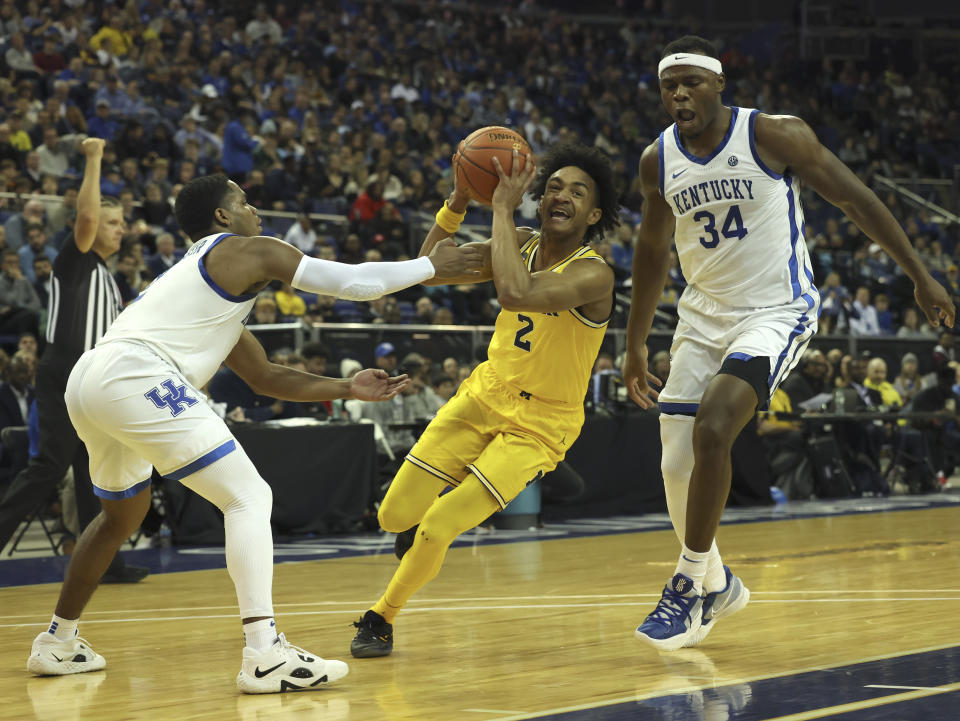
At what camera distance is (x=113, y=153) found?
13617 mm

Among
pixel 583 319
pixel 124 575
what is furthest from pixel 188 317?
pixel 124 575

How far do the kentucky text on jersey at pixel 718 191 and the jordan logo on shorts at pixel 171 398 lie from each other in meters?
1.93

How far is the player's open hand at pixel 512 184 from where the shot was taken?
4.55m

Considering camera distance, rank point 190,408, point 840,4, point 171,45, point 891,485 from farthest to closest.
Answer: point 840,4
point 171,45
point 891,485
point 190,408

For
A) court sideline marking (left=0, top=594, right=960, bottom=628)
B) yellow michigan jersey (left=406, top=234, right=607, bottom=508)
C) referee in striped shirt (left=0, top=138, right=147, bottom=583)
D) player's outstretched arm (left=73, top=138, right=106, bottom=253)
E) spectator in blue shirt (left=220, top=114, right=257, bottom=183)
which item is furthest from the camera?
spectator in blue shirt (left=220, top=114, right=257, bottom=183)

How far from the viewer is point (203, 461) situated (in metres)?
3.94

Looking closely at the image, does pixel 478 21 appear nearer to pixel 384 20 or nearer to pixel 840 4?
pixel 384 20

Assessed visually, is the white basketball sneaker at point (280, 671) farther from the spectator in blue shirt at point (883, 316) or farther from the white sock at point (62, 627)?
the spectator in blue shirt at point (883, 316)

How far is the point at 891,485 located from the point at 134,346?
10.9 m

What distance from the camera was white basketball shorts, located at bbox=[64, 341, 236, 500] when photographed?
3.94m

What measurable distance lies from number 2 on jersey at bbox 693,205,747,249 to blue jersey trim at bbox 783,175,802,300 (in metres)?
0.20

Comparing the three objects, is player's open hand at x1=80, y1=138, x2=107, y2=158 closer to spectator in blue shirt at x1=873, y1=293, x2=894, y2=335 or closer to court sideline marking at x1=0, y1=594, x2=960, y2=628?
court sideline marking at x1=0, y1=594, x2=960, y2=628

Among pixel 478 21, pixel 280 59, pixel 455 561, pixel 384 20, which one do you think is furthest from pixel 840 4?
pixel 455 561

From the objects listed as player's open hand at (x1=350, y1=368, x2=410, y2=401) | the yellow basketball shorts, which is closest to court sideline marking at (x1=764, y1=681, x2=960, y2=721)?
Answer: the yellow basketball shorts
